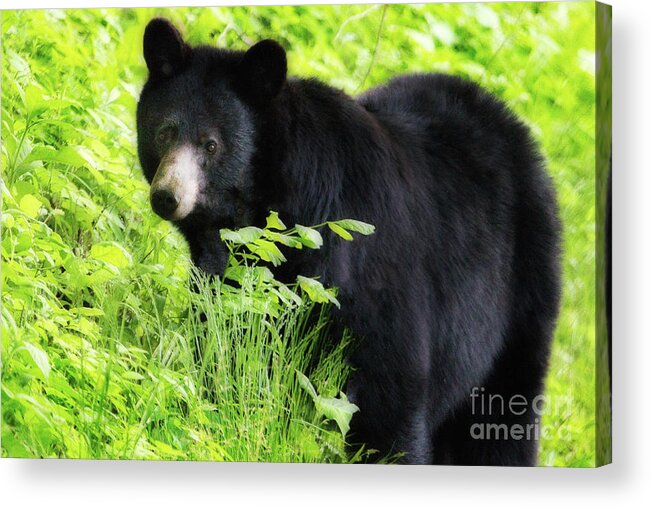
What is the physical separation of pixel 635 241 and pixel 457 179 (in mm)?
837

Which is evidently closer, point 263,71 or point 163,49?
point 263,71

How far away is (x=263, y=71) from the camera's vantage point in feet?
17.3

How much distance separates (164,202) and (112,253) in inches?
23.1

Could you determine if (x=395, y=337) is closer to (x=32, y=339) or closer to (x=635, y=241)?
(x=635, y=241)

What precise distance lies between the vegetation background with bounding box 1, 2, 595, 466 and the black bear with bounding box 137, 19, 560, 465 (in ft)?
0.51

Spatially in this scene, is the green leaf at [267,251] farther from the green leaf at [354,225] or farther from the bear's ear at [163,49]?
the bear's ear at [163,49]

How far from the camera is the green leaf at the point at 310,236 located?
516cm

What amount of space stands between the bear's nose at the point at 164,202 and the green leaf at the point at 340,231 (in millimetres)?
623

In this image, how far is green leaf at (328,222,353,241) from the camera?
5203mm

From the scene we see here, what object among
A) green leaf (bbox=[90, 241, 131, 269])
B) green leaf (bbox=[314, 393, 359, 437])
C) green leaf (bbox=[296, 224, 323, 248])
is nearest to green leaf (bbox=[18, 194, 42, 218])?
green leaf (bbox=[90, 241, 131, 269])

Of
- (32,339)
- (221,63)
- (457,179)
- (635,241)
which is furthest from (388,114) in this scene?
(32,339)

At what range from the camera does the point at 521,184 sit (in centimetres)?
580

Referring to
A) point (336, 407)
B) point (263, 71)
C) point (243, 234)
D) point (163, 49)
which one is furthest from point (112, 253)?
point (336, 407)

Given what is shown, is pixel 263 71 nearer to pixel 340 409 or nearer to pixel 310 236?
pixel 310 236
